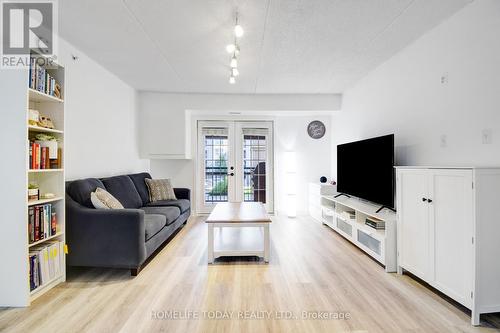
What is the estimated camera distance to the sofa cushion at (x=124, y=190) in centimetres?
326

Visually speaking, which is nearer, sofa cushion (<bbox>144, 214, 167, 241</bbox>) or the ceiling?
the ceiling

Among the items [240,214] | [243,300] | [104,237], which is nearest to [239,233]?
[240,214]

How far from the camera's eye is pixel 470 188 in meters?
1.77

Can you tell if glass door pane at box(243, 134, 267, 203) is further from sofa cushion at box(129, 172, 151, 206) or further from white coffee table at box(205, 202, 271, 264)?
sofa cushion at box(129, 172, 151, 206)

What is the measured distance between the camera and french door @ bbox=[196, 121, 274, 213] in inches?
218

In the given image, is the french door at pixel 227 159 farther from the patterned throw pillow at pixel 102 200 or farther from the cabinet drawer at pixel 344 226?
the patterned throw pillow at pixel 102 200

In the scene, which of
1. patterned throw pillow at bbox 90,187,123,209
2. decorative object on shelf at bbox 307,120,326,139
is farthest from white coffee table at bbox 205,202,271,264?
decorative object on shelf at bbox 307,120,326,139

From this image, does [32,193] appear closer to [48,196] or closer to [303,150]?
[48,196]

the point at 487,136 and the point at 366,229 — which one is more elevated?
the point at 487,136

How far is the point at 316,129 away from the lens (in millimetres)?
5504

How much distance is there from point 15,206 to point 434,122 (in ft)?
12.7

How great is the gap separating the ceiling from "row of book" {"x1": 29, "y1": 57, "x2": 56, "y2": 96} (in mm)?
586

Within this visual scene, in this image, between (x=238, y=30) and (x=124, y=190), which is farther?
(x=124, y=190)

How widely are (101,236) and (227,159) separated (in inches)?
134
